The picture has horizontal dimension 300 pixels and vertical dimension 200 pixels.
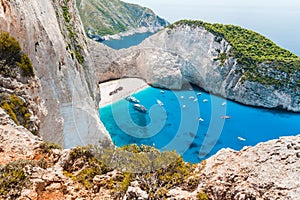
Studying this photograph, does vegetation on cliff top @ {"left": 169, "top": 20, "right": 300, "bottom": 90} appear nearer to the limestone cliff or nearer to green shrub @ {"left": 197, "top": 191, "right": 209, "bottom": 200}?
the limestone cliff

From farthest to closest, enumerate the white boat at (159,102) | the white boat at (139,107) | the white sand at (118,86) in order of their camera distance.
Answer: the white sand at (118,86)
the white boat at (159,102)
the white boat at (139,107)

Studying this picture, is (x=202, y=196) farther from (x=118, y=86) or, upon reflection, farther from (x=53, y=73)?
(x=118, y=86)

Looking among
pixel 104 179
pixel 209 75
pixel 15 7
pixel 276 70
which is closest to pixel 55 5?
pixel 15 7

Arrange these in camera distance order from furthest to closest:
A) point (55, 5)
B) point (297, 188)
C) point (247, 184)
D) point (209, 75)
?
point (209, 75), point (55, 5), point (247, 184), point (297, 188)

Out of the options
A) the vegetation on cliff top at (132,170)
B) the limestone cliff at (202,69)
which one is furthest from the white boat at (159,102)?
the vegetation on cliff top at (132,170)

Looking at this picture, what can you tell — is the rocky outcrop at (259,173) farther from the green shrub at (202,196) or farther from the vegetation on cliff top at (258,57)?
the vegetation on cliff top at (258,57)

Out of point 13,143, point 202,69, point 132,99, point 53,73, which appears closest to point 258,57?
point 202,69

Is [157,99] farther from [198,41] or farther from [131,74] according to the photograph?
[198,41]
